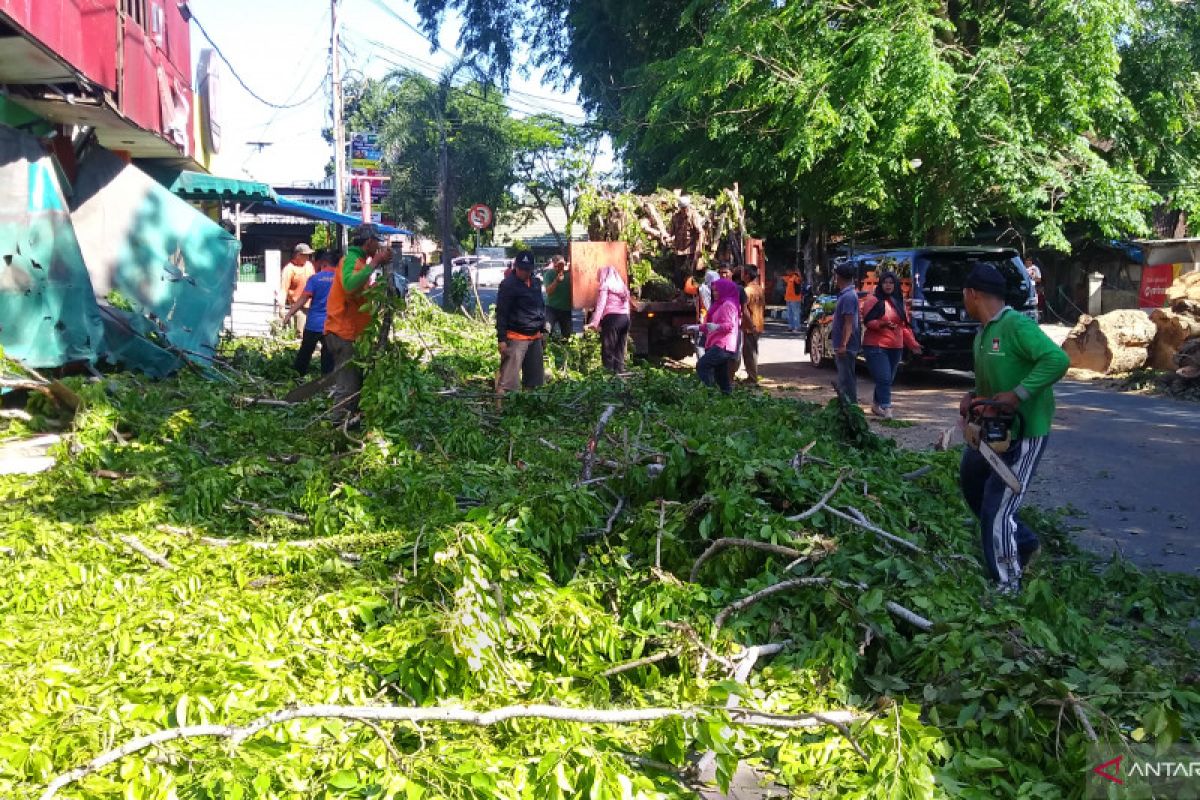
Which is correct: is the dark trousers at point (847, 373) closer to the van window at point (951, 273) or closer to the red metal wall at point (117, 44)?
the van window at point (951, 273)

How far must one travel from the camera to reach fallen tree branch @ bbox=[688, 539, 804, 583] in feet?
15.4

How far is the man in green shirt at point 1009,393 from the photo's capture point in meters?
5.02

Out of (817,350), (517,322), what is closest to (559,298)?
(817,350)

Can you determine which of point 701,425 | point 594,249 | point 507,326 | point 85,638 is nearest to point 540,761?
point 85,638

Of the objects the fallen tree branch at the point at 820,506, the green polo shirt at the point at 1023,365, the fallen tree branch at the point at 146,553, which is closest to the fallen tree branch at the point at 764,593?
the fallen tree branch at the point at 820,506

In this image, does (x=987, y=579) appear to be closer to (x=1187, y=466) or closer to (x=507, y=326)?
(x=1187, y=466)

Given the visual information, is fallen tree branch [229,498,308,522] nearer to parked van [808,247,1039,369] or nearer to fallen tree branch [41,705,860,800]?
fallen tree branch [41,705,860,800]

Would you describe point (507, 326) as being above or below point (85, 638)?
above

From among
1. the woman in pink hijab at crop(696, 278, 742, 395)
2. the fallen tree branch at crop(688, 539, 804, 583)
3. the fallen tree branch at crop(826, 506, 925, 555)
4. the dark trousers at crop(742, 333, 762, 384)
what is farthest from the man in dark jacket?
the fallen tree branch at crop(688, 539, 804, 583)

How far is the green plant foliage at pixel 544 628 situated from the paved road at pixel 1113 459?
78cm

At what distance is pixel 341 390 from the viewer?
8.66 metres

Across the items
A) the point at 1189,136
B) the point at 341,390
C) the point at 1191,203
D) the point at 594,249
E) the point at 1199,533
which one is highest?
the point at 1189,136

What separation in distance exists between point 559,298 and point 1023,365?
10957mm

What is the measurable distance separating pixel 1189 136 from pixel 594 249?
15832 mm
